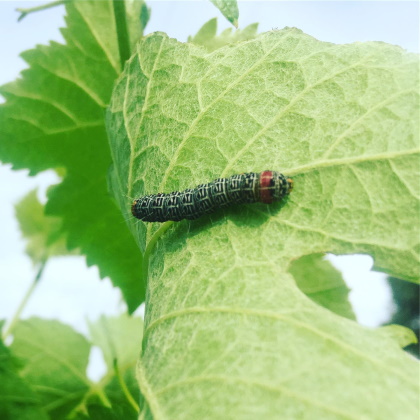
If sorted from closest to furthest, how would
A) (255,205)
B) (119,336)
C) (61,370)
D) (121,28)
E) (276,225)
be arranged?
(276,225), (255,205), (121,28), (61,370), (119,336)

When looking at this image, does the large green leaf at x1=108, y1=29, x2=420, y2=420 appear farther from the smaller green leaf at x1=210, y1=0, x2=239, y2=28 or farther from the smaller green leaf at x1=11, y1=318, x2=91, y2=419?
the smaller green leaf at x1=11, y1=318, x2=91, y2=419

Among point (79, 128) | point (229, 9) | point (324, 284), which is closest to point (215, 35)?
point (229, 9)

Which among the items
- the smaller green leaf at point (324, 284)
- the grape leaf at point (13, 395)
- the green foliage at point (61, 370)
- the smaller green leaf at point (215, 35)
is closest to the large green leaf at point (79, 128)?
the smaller green leaf at point (215, 35)

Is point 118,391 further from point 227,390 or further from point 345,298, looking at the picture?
point 227,390

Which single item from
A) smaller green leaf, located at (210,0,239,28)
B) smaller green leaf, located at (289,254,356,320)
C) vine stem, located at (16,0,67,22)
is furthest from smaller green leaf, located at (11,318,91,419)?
smaller green leaf, located at (210,0,239,28)

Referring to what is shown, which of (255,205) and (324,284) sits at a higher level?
(255,205)

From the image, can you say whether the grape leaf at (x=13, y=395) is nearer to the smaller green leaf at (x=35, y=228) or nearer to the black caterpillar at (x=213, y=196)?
the black caterpillar at (x=213, y=196)

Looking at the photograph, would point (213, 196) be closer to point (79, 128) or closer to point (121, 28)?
point (121, 28)
